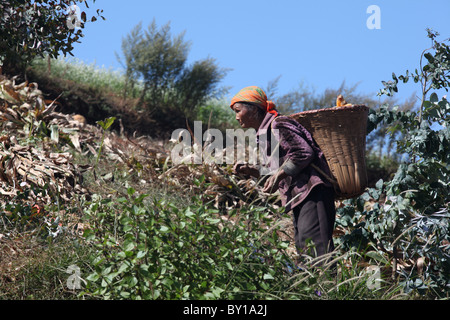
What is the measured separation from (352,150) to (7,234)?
3029 millimetres

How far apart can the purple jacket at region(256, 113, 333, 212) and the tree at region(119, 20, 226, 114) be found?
11596 millimetres

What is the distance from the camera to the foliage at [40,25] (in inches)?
235

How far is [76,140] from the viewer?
25.6 feet

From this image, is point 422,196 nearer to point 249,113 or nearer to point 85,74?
point 249,113

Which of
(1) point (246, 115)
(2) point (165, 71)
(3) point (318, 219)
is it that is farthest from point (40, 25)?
(2) point (165, 71)

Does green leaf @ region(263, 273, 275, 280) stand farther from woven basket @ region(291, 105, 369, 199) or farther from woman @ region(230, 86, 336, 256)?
woven basket @ region(291, 105, 369, 199)

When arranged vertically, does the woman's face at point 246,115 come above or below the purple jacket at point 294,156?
above

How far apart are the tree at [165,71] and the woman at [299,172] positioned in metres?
11.5

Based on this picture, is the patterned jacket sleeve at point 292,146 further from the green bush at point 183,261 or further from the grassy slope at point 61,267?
the green bush at point 183,261

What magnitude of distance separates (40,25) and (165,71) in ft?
33.6

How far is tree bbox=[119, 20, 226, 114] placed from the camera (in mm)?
16016

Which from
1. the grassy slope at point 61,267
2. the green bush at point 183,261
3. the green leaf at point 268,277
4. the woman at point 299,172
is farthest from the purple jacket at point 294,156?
the green leaf at point 268,277
